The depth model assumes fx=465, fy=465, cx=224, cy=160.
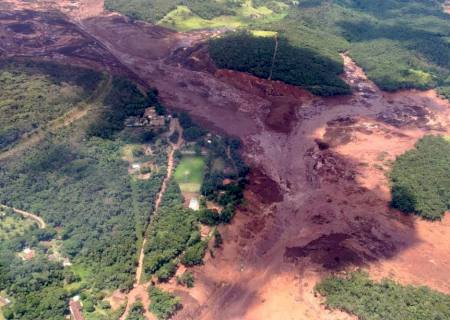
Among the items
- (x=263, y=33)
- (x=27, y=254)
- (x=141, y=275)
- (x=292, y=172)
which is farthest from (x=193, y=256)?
(x=263, y=33)

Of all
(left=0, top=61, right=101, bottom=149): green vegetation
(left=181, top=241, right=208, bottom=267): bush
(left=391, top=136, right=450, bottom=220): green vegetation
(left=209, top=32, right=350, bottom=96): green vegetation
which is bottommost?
(left=181, top=241, right=208, bottom=267): bush

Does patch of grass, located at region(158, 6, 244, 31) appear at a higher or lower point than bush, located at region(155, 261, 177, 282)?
higher

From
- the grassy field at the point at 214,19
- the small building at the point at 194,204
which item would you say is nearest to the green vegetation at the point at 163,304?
the small building at the point at 194,204

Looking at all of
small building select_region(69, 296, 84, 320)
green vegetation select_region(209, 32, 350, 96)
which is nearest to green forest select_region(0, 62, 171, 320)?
small building select_region(69, 296, 84, 320)

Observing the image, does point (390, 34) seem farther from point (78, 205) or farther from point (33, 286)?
point (33, 286)

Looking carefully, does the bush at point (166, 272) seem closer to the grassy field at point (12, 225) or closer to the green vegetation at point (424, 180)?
the grassy field at point (12, 225)

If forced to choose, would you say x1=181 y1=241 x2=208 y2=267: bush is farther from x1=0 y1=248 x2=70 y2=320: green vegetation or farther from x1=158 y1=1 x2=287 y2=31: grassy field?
x1=158 y1=1 x2=287 y2=31: grassy field
